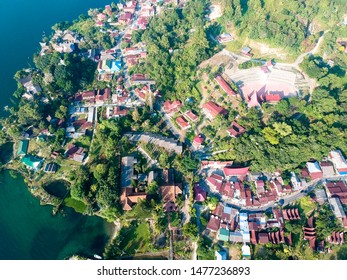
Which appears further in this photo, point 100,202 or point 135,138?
point 135,138

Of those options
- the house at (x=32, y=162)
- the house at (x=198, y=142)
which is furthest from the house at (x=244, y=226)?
the house at (x=32, y=162)

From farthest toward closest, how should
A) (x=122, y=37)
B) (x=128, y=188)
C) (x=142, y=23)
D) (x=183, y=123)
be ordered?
(x=142, y=23) → (x=122, y=37) → (x=183, y=123) → (x=128, y=188)

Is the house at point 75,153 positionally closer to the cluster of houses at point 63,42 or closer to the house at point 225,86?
the cluster of houses at point 63,42

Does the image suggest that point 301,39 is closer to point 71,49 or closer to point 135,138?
point 135,138

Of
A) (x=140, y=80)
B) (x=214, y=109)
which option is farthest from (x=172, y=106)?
(x=140, y=80)

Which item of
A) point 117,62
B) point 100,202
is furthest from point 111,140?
point 117,62

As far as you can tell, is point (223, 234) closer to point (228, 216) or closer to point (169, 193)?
point (228, 216)
